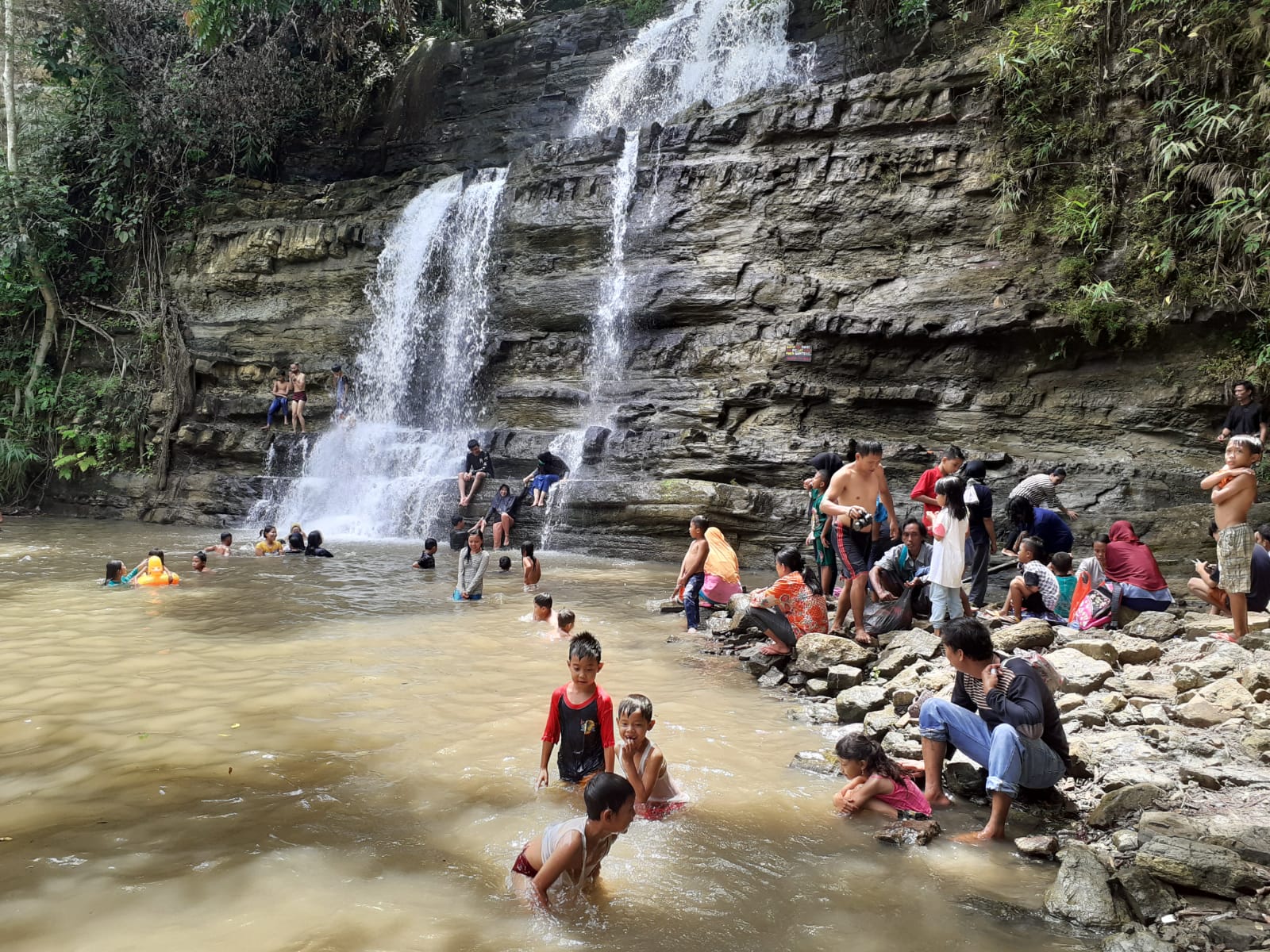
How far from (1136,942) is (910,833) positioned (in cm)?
106

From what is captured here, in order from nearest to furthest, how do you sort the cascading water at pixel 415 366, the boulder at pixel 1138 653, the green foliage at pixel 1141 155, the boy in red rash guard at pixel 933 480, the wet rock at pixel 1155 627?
the boulder at pixel 1138 653, the wet rock at pixel 1155 627, the boy in red rash guard at pixel 933 480, the green foliage at pixel 1141 155, the cascading water at pixel 415 366

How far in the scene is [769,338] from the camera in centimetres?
1498

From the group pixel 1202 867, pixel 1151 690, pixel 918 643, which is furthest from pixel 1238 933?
pixel 918 643

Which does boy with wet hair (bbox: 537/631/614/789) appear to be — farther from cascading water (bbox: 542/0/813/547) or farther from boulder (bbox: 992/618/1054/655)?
cascading water (bbox: 542/0/813/547)

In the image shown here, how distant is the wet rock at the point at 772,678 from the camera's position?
259 inches

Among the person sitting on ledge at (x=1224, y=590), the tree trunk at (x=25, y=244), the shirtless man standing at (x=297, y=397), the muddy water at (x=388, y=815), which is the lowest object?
the muddy water at (x=388, y=815)

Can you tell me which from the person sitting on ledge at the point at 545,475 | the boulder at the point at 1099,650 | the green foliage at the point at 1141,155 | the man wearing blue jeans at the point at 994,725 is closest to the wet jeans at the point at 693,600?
the boulder at the point at 1099,650

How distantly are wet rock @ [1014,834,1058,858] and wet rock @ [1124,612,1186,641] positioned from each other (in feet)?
11.7

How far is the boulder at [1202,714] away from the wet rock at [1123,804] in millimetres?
1149

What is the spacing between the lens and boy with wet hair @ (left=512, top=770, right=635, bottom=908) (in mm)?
3244

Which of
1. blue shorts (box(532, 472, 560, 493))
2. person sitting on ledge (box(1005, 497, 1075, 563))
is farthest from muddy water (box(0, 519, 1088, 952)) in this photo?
blue shorts (box(532, 472, 560, 493))

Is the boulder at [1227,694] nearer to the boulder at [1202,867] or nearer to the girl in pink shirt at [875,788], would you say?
the boulder at [1202,867]

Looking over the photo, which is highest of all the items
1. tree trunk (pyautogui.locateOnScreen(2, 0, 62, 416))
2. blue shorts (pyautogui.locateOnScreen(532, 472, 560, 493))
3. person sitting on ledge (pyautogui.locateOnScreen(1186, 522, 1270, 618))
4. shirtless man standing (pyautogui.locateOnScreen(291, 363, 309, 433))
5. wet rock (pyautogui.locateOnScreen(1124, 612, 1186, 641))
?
tree trunk (pyautogui.locateOnScreen(2, 0, 62, 416))

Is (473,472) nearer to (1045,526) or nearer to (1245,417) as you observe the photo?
(1045,526)
